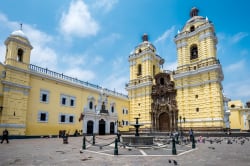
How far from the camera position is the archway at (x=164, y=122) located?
31553 millimetres

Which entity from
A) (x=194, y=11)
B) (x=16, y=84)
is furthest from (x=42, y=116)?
(x=194, y=11)

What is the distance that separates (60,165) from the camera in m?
6.85

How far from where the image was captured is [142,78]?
119 ft

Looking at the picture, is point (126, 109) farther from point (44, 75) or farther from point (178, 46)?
point (44, 75)

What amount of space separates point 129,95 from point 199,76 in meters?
14.6

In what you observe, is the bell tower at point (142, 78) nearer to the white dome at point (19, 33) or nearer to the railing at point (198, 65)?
the railing at point (198, 65)

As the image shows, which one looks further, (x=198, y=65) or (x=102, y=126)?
(x=102, y=126)

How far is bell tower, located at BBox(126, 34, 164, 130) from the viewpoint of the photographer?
34.6 metres

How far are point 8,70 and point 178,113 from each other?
961 inches

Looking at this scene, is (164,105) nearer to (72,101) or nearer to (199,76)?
(199,76)

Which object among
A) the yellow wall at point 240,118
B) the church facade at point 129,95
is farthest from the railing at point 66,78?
the yellow wall at point 240,118

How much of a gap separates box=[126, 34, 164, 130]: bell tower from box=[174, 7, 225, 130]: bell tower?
5.66 m

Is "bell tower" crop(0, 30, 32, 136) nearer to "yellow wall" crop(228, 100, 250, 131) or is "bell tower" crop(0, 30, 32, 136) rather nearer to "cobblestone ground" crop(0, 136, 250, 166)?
"cobblestone ground" crop(0, 136, 250, 166)

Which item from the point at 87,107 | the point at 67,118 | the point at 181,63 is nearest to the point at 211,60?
the point at 181,63
